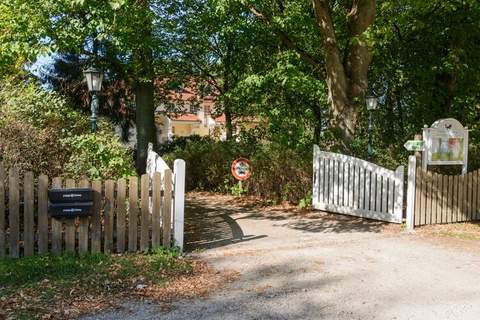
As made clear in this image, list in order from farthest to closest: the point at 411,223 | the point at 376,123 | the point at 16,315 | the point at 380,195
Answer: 1. the point at 376,123
2. the point at 380,195
3. the point at 411,223
4. the point at 16,315

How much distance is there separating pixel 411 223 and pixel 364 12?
534cm

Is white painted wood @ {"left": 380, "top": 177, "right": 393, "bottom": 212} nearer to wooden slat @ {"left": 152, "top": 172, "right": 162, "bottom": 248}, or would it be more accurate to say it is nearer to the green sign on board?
the green sign on board

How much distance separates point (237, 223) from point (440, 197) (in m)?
3.93

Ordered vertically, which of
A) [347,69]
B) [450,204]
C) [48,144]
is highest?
[347,69]

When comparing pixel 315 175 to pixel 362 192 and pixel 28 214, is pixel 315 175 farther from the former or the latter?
pixel 28 214

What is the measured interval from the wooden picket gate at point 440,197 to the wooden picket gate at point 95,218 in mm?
4505

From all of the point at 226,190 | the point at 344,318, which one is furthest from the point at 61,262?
the point at 226,190

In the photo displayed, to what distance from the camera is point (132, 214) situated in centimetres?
650

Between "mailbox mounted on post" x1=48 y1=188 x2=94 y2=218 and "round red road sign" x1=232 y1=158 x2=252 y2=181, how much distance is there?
7.04 meters

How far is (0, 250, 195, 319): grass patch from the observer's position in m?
4.62

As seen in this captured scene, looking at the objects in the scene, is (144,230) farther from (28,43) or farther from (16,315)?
(28,43)

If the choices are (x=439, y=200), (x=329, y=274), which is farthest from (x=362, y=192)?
(x=329, y=274)

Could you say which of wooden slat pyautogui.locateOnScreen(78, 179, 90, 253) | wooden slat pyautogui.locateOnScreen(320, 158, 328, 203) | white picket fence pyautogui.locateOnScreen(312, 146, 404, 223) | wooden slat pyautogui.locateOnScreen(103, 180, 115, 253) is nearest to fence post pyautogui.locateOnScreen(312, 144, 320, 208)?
white picket fence pyautogui.locateOnScreen(312, 146, 404, 223)

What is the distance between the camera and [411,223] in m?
8.84
